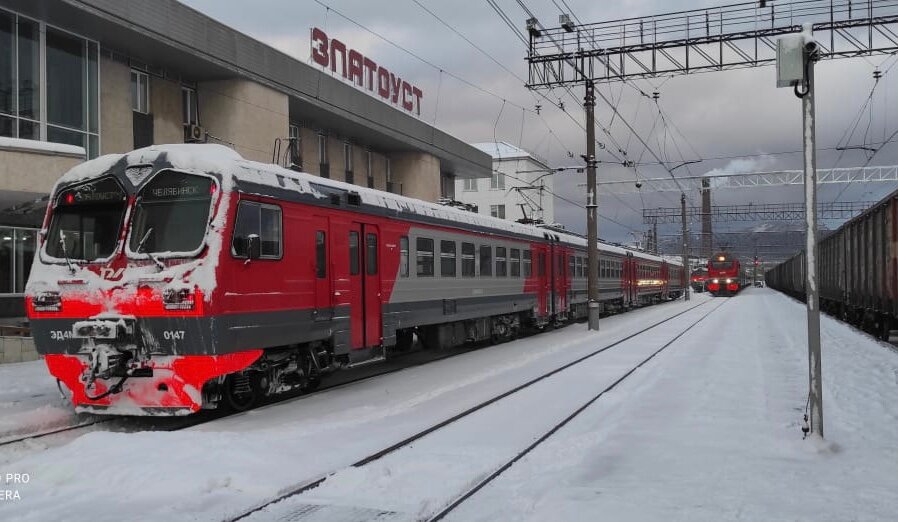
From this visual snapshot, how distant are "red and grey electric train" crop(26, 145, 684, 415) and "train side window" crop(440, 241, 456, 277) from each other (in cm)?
319

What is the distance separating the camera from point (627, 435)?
7.85 m

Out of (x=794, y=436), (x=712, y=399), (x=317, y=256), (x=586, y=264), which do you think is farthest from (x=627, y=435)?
(x=586, y=264)

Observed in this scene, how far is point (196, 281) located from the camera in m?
8.13

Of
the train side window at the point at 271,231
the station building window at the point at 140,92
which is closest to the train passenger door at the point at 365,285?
the train side window at the point at 271,231

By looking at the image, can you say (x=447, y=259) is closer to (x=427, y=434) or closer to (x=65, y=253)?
(x=427, y=434)

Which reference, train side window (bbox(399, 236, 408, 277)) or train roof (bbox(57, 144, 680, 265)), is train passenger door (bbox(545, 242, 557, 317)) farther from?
train roof (bbox(57, 144, 680, 265))

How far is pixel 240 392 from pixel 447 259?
664 centimetres

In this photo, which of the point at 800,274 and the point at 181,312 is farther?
the point at 800,274

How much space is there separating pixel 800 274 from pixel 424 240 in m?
39.8

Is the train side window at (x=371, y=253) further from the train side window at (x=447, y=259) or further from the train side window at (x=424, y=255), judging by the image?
the train side window at (x=447, y=259)

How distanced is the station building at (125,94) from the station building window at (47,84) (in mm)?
26

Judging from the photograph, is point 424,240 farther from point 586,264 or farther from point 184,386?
point 586,264

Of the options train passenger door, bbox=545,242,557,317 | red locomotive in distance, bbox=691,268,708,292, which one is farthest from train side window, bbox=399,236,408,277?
red locomotive in distance, bbox=691,268,708,292

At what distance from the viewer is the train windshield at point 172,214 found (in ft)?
27.7
